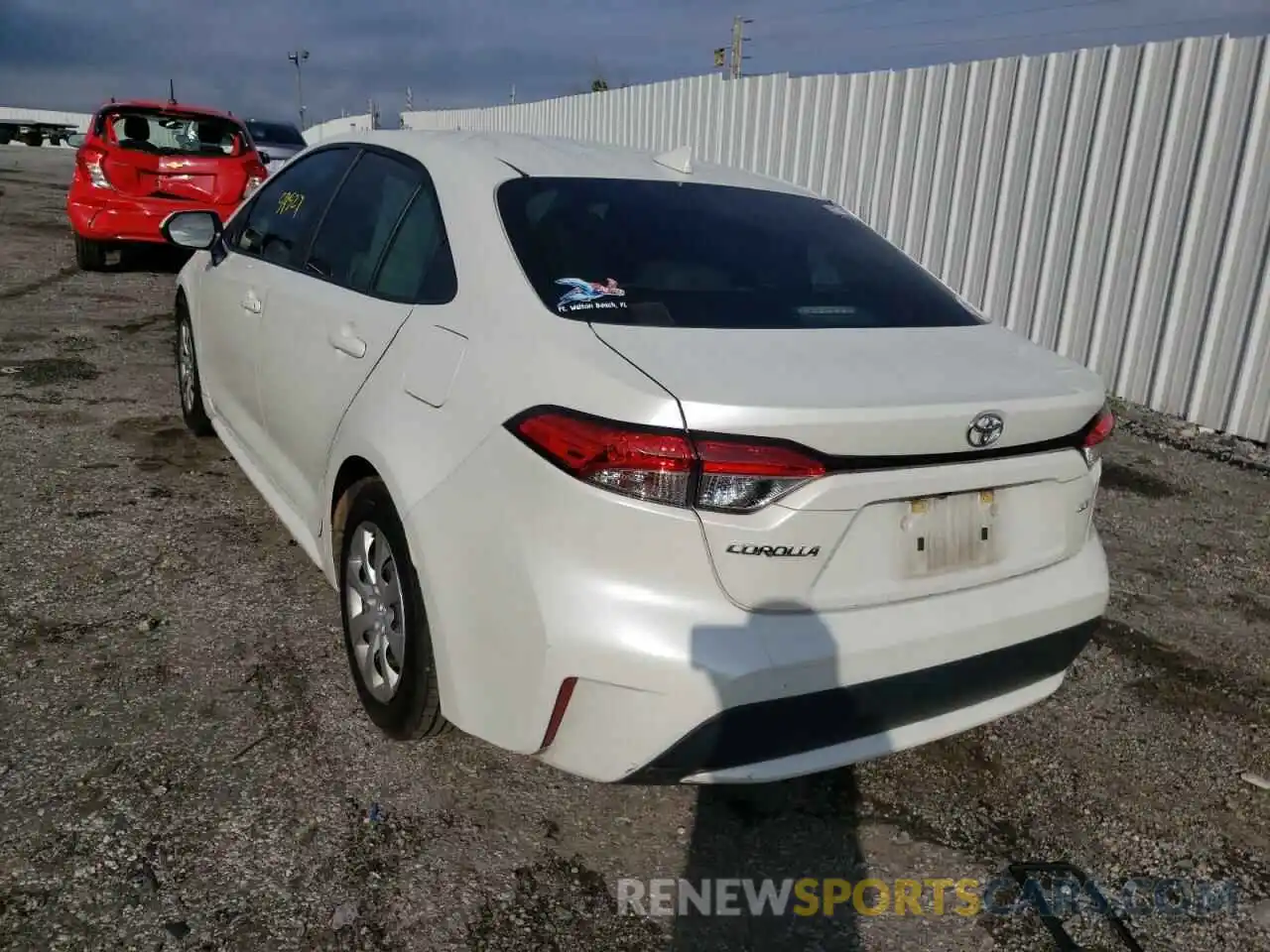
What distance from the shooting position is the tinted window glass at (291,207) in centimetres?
357

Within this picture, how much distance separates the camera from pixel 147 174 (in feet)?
31.4

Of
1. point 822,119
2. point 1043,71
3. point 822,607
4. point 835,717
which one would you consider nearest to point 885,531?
point 822,607

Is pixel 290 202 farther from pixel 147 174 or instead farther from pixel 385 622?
pixel 147 174

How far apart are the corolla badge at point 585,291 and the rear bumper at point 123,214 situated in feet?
27.1

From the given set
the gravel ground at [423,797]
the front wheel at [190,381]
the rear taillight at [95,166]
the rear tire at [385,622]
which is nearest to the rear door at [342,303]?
the rear tire at [385,622]

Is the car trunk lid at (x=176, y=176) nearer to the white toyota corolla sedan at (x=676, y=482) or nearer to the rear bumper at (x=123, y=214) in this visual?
the rear bumper at (x=123, y=214)

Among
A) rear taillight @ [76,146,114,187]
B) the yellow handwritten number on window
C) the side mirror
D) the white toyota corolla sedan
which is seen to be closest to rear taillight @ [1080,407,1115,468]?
the white toyota corolla sedan

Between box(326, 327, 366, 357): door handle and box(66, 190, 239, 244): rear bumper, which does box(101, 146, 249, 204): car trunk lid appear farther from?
box(326, 327, 366, 357): door handle

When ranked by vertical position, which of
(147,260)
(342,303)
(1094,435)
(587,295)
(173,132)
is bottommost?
(147,260)

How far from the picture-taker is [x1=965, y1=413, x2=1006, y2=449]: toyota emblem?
2123mm

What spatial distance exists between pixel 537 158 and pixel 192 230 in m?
2.19

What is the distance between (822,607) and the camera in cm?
209

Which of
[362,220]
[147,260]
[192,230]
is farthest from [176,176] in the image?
[362,220]

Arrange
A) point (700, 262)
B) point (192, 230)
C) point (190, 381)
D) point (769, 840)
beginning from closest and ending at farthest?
point (769, 840) < point (700, 262) < point (192, 230) < point (190, 381)
